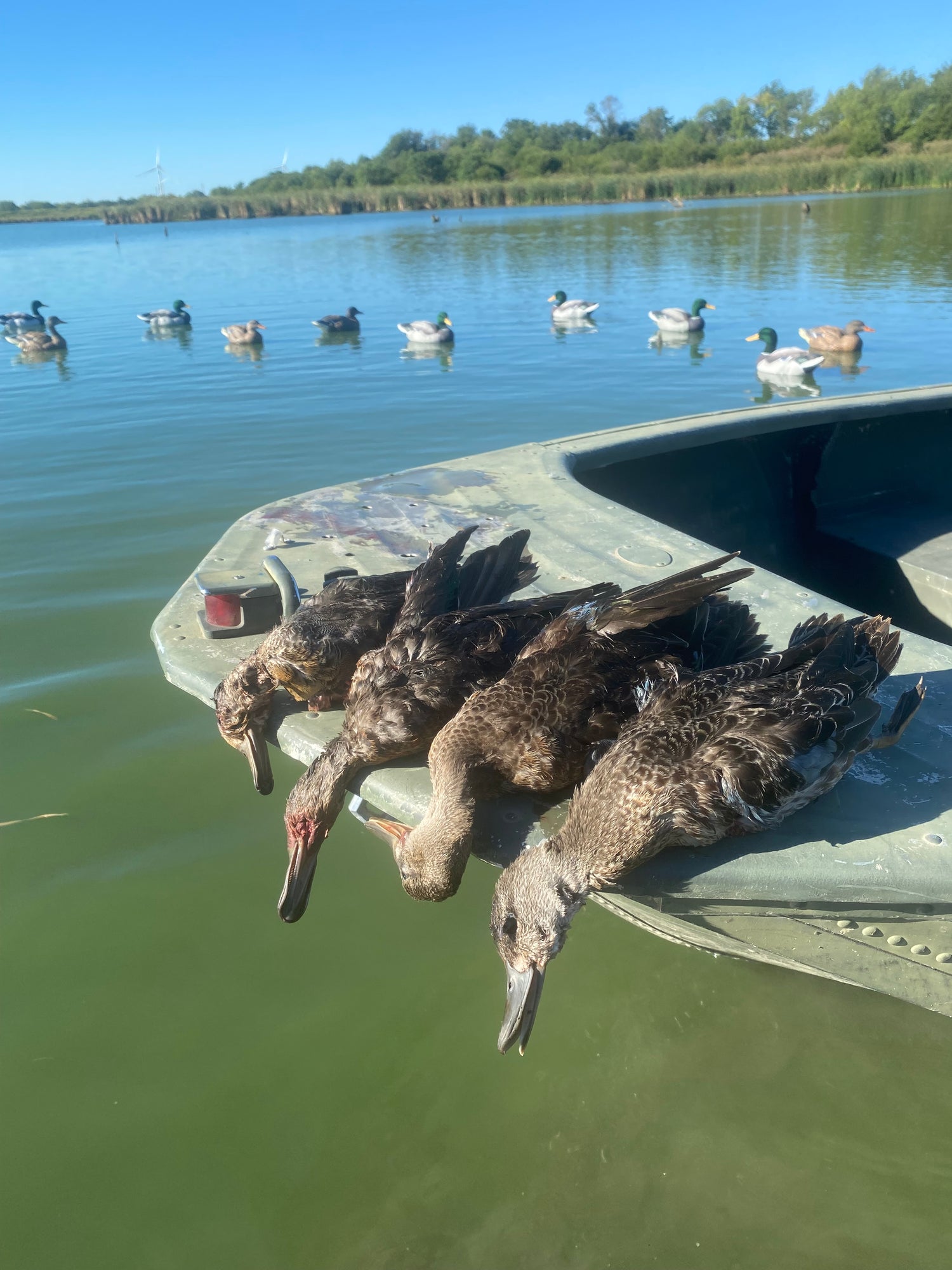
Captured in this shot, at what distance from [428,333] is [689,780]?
17.6 metres

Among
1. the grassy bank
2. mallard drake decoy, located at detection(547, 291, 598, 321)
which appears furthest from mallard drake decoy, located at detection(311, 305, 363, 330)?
the grassy bank

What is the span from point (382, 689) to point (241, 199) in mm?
88779

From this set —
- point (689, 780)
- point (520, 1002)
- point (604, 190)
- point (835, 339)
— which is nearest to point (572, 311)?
A: point (835, 339)

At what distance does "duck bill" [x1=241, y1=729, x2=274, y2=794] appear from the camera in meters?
3.43

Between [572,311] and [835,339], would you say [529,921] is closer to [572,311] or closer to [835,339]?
[835,339]

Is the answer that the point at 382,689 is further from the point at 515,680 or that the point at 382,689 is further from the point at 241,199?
the point at 241,199

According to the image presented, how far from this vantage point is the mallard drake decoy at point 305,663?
10.6 ft

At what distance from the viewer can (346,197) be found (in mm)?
69438


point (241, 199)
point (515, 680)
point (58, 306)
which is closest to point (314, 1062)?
point (515, 680)

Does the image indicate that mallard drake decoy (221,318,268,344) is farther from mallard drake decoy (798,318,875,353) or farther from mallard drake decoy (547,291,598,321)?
mallard drake decoy (798,318,875,353)

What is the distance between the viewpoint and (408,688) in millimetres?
3023

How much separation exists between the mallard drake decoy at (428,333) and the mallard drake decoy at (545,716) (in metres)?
16.7

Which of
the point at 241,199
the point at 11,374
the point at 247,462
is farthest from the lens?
the point at 241,199

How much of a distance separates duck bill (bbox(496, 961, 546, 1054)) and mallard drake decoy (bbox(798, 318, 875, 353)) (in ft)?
55.0
